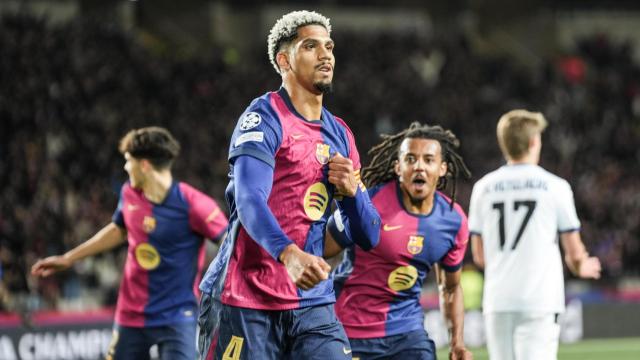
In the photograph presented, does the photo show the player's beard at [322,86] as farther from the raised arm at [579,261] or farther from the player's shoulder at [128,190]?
the player's shoulder at [128,190]

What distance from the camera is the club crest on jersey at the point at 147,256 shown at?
694cm

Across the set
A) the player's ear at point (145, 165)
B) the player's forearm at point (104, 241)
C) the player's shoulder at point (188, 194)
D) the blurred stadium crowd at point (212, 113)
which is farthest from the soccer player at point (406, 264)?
the blurred stadium crowd at point (212, 113)

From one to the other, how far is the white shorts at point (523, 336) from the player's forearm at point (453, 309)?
0.74 feet

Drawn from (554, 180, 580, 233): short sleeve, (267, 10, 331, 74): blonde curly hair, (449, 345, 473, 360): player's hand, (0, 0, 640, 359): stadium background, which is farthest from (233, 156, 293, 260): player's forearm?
(0, 0, 640, 359): stadium background

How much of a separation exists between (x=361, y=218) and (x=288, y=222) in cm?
37

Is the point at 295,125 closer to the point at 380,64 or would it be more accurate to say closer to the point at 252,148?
the point at 252,148

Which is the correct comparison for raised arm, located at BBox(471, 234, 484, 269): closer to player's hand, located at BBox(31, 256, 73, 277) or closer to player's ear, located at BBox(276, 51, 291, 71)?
player's ear, located at BBox(276, 51, 291, 71)

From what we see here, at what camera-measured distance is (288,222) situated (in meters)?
4.23

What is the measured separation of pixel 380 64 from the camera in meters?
23.8

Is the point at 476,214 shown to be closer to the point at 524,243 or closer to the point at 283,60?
the point at 524,243

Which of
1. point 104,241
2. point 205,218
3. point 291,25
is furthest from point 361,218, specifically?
point 104,241

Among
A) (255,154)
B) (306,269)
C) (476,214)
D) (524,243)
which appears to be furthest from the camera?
(476,214)

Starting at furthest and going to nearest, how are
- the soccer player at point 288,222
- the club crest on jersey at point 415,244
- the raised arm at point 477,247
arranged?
the raised arm at point 477,247
the club crest on jersey at point 415,244
the soccer player at point 288,222

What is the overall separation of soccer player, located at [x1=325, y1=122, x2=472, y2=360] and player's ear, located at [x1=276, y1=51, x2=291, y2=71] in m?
1.74
